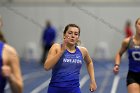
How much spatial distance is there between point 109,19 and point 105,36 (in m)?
0.94

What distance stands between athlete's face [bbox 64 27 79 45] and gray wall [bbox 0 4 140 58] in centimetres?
1648

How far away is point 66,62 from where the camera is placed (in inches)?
230

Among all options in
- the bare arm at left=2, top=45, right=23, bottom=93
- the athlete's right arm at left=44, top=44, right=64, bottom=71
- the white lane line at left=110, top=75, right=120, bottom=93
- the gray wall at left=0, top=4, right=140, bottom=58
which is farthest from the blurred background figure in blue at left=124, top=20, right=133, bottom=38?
the bare arm at left=2, top=45, right=23, bottom=93

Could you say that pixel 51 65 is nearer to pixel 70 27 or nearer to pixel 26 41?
pixel 70 27

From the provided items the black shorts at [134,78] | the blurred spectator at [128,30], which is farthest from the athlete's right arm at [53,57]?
the blurred spectator at [128,30]

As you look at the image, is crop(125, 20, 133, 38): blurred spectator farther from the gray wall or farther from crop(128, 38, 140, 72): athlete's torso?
crop(128, 38, 140, 72): athlete's torso

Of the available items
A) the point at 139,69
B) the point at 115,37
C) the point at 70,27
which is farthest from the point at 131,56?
the point at 115,37

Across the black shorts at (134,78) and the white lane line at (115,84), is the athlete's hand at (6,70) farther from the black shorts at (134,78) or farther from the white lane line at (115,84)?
the white lane line at (115,84)

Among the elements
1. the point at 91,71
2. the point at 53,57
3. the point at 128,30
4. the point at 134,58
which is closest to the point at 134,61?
the point at 134,58

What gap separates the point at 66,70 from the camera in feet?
19.2

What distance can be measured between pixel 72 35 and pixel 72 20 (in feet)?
55.6

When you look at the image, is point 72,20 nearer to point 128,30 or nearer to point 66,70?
point 128,30

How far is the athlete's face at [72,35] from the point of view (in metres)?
5.82

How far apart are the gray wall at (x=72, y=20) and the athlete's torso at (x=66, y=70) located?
1648cm
